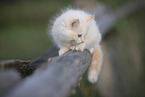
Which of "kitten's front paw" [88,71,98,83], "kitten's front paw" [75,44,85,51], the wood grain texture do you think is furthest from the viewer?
"kitten's front paw" [88,71,98,83]

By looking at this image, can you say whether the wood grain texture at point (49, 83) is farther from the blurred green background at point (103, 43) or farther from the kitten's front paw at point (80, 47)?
the blurred green background at point (103, 43)

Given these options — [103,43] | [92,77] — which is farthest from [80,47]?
[103,43]

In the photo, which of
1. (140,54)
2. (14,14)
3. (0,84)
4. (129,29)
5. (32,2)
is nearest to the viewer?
(0,84)

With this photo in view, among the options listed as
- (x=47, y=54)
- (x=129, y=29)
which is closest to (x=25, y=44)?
(x=129, y=29)

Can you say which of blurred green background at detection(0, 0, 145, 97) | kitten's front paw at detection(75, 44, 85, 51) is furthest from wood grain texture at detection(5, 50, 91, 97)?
blurred green background at detection(0, 0, 145, 97)

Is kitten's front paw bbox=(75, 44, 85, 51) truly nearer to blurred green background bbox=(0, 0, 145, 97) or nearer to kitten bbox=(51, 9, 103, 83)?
kitten bbox=(51, 9, 103, 83)

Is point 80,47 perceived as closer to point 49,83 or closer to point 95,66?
point 95,66

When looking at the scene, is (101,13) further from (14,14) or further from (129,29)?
(14,14)
